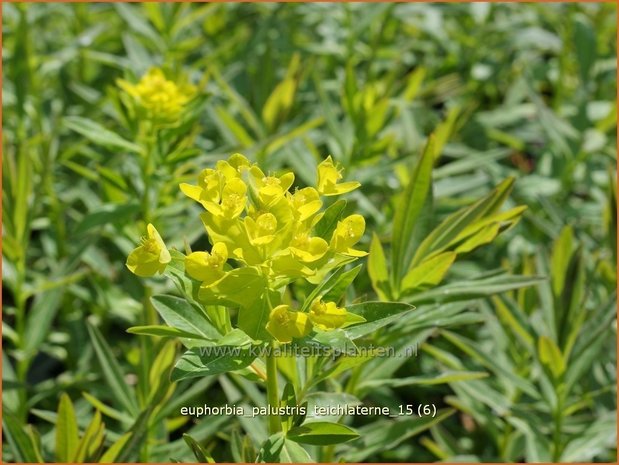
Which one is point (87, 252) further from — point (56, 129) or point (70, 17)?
point (70, 17)

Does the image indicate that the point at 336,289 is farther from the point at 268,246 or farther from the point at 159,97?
the point at 159,97

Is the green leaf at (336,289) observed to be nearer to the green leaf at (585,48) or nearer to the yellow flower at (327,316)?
the yellow flower at (327,316)

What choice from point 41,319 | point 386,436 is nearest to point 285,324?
point 386,436

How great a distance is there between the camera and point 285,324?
107cm

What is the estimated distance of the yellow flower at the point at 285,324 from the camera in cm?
106

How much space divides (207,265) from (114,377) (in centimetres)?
62

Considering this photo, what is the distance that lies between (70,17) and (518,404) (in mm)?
1847

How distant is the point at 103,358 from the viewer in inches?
63.7

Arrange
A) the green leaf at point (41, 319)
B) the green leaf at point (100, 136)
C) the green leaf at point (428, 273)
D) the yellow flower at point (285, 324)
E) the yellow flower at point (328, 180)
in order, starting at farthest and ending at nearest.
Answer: the green leaf at point (41, 319) → the green leaf at point (100, 136) → the green leaf at point (428, 273) → the yellow flower at point (328, 180) → the yellow flower at point (285, 324)

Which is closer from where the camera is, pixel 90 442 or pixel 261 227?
pixel 261 227

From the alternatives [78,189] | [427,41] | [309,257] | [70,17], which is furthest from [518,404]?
[70,17]

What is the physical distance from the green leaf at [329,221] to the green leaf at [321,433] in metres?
0.25

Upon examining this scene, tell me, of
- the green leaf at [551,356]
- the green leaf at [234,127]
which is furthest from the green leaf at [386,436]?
the green leaf at [234,127]

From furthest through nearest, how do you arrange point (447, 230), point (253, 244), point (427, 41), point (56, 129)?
1. point (427, 41)
2. point (56, 129)
3. point (447, 230)
4. point (253, 244)
